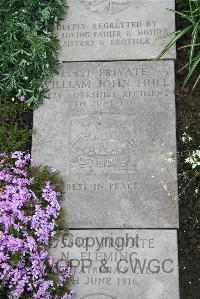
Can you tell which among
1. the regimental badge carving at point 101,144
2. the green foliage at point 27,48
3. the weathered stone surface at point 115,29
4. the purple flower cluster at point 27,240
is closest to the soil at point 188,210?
the weathered stone surface at point 115,29

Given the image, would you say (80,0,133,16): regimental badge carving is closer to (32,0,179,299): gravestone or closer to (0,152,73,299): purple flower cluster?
(32,0,179,299): gravestone

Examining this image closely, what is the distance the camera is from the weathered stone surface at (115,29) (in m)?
5.03

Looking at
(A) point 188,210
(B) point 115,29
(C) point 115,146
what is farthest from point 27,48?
(A) point 188,210

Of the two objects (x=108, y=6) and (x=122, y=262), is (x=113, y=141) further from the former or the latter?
(x=108, y=6)

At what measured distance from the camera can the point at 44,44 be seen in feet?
16.3

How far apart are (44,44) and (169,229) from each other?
214 centimetres

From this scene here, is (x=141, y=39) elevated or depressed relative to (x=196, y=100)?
elevated

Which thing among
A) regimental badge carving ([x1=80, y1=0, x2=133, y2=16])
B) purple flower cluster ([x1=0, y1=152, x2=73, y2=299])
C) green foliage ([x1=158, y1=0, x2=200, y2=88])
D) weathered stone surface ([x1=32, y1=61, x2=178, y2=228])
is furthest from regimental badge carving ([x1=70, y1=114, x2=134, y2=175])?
regimental badge carving ([x1=80, y1=0, x2=133, y2=16])

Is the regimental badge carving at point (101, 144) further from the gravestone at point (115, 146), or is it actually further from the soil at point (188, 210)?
the soil at point (188, 210)

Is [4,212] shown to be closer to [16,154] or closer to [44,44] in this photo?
[16,154]

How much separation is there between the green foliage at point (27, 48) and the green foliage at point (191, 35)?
1.13 meters

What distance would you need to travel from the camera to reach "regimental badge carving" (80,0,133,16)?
17.1 ft

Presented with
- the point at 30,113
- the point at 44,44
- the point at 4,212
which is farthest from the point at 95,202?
the point at 44,44

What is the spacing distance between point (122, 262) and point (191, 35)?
243cm
